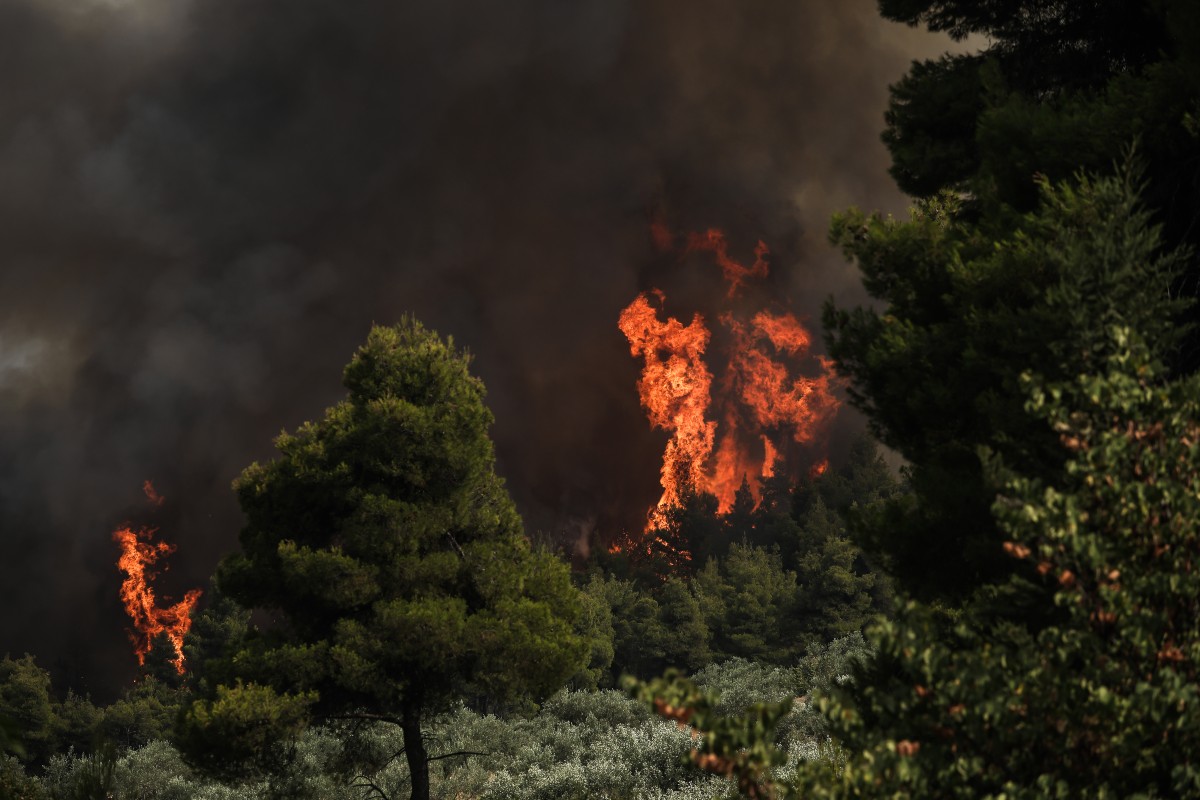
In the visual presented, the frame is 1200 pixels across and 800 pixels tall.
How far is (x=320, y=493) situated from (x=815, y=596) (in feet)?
109

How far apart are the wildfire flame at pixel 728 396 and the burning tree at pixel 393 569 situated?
126237 millimetres

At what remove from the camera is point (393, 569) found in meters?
15.1

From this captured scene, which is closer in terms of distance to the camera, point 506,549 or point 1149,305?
point 1149,305

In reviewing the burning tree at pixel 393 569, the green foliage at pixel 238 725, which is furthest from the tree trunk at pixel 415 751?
the green foliage at pixel 238 725

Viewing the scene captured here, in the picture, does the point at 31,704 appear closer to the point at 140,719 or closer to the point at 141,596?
the point at 140,719

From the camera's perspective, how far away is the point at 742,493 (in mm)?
96188

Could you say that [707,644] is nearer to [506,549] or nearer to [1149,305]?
[506,549]

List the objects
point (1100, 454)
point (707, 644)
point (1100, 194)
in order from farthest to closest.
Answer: point (707, 644)
point (1100, 194)
point (1100, 454)

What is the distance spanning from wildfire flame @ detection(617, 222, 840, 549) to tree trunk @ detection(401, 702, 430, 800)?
416 feet

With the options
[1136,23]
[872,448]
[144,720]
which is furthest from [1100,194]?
[872,448]

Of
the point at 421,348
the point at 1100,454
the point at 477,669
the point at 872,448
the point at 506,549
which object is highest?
the point at 872,448

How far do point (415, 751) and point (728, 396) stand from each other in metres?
158

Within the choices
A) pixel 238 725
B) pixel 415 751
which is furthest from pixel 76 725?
pixel 238 725

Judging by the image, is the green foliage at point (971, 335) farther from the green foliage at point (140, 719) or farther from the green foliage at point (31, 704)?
the green foliage at point (31, 704)
